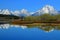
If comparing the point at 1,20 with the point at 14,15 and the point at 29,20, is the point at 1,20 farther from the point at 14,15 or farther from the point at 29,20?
the point at 29,20

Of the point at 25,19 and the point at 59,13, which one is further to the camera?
the point at 59,13

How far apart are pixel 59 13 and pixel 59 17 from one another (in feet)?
5.82

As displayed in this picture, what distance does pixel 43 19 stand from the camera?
1576 centimetres

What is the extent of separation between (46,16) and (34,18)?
1.08 m

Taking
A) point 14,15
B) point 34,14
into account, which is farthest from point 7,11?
point 34,14

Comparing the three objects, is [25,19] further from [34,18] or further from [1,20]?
[1,20]

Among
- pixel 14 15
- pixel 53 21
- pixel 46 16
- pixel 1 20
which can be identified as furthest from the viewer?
pixel 14 15

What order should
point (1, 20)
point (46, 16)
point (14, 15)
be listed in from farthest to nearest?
1. point (14, 15)
2. point (1, 20)
3. point (46, 16)

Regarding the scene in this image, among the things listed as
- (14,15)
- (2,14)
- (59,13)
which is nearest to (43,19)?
(59,13)

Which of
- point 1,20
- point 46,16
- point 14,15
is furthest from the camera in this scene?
point 14,15

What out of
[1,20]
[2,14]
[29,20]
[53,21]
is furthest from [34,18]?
[2,14]

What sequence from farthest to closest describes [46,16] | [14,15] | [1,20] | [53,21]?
[14,15], [1,20], [46,16], [53,21]

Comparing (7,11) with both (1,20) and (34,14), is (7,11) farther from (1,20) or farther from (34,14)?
(34,14)

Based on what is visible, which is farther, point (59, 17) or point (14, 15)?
point (14, 15)
